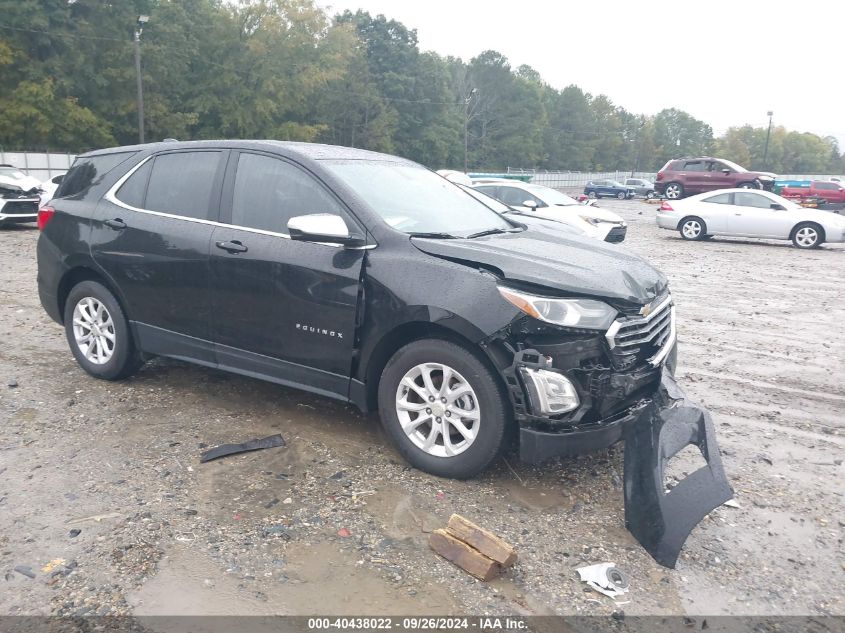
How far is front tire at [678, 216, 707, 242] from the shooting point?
19297mm

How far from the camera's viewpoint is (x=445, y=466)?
4.17 metres

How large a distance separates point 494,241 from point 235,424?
2132 mm

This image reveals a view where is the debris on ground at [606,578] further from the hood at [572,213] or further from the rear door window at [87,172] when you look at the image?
the hood at [572,213]

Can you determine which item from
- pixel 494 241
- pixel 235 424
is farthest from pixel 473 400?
pixel 235 424

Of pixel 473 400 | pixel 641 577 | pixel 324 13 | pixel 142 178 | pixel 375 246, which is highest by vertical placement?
pixel 324 13

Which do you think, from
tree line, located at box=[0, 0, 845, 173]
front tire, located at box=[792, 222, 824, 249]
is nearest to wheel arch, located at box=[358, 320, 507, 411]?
front tire, located at box=[792, 222, 824, 249]

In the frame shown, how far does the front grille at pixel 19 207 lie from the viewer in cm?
1706

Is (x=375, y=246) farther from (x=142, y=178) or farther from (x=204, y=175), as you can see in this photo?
(x=142, y=178)

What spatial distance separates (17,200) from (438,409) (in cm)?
1654

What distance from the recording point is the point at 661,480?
370cm

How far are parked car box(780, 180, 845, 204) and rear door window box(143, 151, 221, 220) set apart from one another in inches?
1319

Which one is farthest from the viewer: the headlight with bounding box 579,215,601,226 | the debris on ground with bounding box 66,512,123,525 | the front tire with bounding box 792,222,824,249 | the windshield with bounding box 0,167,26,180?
the windshield with bounding box 0,167,26,180

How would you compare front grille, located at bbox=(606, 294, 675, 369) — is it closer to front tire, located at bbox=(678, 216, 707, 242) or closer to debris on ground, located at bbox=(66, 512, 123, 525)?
debris on ground, located at bbox=(66, 512, 123, 525)

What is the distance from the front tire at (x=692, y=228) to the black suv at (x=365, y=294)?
1534 centimetres
